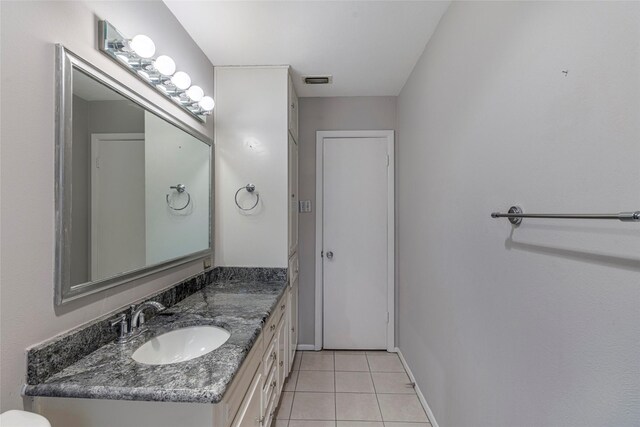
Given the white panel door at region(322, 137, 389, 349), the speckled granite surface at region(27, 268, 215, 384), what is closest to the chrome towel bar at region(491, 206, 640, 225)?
the speckled granite surface at region(27, 268, 215, 384)

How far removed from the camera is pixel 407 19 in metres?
1.75

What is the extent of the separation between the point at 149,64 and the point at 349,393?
8.05ft

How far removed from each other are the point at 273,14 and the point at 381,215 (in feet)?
6.26

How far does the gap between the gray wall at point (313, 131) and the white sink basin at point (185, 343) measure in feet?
5.37

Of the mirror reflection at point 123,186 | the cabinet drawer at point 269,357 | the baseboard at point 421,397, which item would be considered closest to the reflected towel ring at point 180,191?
the mirror reflection at point 123,186

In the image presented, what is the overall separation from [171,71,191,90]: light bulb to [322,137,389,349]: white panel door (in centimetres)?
154

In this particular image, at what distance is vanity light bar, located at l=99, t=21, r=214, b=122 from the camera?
118 cm

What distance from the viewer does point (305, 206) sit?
2953 mm

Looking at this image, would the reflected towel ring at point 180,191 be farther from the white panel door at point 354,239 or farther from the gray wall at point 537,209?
the gray wall at point 537,209

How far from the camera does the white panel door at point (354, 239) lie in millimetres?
2939

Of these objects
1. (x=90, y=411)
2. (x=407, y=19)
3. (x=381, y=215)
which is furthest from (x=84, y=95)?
(x=381, y=215)

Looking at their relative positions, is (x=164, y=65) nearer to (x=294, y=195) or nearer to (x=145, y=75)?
(x=145, y=75)

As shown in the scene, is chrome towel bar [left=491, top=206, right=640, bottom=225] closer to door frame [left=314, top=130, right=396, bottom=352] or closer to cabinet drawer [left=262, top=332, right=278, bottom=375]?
cabinet drawer [left=262, top=332, right=278, bottom=375]

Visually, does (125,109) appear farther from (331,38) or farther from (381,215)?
(381,215)
